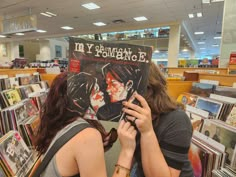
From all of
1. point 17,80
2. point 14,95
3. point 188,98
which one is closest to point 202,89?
point 188,98

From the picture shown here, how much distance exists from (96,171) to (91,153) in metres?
0.07

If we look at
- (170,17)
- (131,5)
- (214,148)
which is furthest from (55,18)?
(214,148)

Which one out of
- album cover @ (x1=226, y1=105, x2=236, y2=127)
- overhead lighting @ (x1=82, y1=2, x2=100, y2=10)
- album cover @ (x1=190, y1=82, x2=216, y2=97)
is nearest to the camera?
album cover @ (x1=226, y1=105, x2=236, y2=127)

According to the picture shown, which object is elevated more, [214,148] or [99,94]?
[99,94]

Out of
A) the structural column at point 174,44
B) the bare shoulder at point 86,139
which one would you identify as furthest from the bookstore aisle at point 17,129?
the structural column at point 174,44

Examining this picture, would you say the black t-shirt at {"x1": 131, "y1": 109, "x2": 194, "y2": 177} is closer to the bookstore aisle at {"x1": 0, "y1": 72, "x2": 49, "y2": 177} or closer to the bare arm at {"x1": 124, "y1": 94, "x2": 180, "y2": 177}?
the bare arm at {"x1": 124, "y1": 94, "x2": 180, "y2": 177}

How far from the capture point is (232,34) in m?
2.89

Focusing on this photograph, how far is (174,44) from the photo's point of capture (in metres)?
7.58

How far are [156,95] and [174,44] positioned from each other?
291 inches

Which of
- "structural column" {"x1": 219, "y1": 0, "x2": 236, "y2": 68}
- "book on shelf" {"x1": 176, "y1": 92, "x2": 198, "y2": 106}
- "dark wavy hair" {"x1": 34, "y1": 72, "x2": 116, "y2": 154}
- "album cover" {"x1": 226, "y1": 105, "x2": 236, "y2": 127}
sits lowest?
"album cover" {"x1": 226, "y1": 105, "x2": 236, "y2": 127}

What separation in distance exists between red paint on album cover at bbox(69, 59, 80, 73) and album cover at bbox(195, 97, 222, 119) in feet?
4.02

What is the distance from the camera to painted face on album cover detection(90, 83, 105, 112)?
2.03ft

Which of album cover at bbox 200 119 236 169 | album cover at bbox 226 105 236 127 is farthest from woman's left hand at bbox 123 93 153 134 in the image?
album cover at bbox 226 105 236 127

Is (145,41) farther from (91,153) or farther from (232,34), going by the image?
(91,153)
